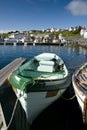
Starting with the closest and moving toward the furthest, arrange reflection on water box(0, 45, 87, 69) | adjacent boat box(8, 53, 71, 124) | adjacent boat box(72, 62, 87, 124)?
1. adjacent boat box(72, 62, 87, 124)
2. adjacent boat box(8, 53, 71, 124)
3. reflection on water box(0, 45, 87, 69)

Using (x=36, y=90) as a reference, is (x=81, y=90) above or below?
below

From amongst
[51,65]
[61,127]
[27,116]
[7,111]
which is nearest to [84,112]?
[61,127]

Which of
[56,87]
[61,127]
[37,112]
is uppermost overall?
[56,87]

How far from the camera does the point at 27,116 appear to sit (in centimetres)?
1525

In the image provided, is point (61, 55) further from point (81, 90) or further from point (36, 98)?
point (36, 98)

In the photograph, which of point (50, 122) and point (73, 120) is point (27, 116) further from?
point (73, 120)

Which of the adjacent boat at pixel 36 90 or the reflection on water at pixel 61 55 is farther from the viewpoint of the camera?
the reflection on water at pixel 61 55

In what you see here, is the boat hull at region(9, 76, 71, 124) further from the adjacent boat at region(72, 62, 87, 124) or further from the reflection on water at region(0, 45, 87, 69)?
the reflection on water at region(0, 45, 87, 69)

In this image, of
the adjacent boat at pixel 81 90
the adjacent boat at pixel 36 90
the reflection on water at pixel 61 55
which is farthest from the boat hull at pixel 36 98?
the reflection on water at pixel 61 55

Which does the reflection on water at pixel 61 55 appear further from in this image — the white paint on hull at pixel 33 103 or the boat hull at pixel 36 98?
the white paint on hull at pixel 33 103

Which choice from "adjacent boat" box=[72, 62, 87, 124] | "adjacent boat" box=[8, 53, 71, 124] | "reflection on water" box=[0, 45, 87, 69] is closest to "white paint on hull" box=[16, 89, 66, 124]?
"adjacent boat" box=[8, 53, 71, 124]

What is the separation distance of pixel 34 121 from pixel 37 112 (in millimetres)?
798

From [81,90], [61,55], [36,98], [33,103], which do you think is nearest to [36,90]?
[36,98]

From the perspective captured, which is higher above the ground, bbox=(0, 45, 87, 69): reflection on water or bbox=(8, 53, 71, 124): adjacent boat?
bbox=(8, 53, 71, 124): adjacent boat
